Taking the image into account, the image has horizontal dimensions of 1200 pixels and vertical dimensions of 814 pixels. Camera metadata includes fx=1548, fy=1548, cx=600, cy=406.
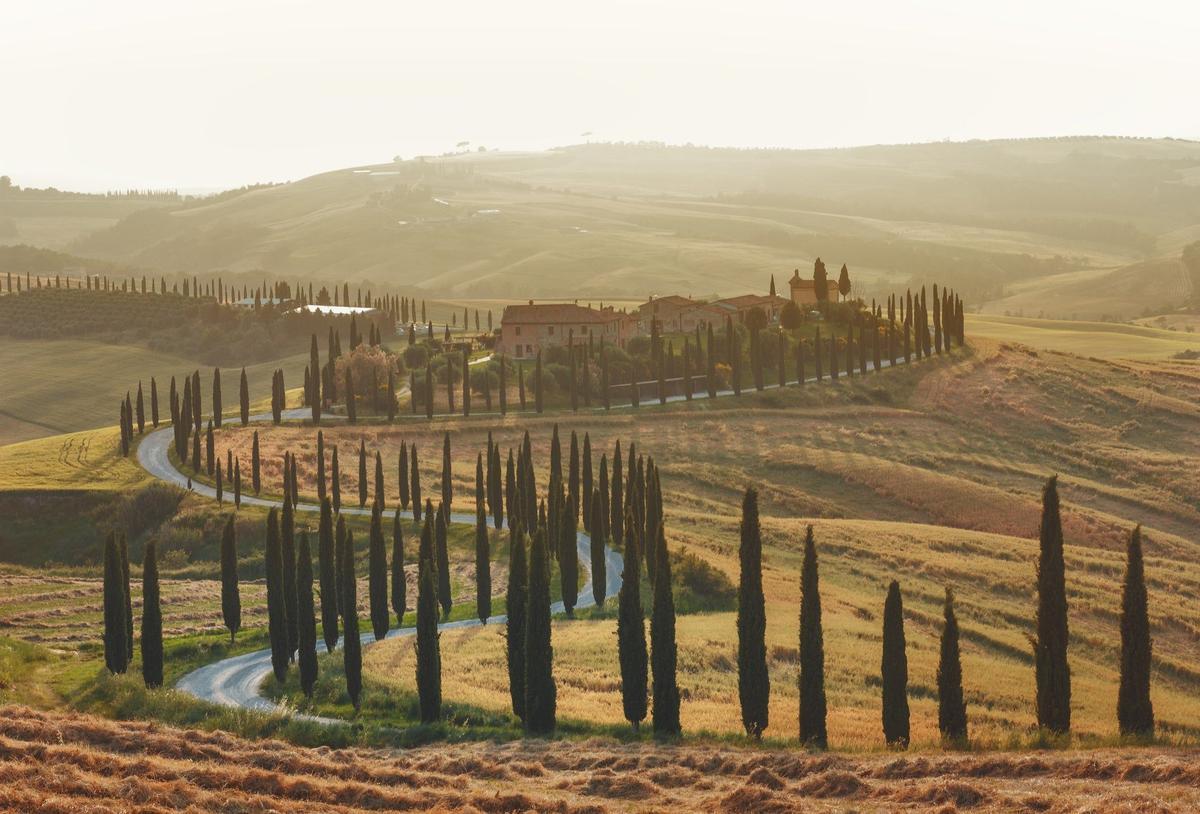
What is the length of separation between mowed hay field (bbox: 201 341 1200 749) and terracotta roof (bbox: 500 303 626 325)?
2030 centimetres

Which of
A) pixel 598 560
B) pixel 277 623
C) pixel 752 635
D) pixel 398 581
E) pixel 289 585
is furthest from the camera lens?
pixel 598 560

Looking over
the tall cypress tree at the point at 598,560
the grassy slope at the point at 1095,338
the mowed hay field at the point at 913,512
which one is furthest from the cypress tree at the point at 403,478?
the grassy slope at the point at 1095,338

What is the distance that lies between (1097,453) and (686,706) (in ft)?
245

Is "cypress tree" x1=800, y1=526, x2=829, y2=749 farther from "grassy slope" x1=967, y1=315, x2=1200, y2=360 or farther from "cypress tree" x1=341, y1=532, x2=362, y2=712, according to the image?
"grassy slope" x1=967, y1=315, x2=1200, y2=360

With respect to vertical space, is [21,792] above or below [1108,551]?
above

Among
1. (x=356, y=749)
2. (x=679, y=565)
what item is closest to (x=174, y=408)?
(x=679, y=565)

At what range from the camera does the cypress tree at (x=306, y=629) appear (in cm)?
5309

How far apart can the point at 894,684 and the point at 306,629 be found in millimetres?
21017

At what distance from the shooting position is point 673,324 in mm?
145500

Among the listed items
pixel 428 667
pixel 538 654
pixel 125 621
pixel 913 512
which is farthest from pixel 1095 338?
pixel 428 667

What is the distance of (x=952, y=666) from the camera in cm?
4359

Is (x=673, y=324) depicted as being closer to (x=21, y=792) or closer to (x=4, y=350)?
(x=4, y=350)

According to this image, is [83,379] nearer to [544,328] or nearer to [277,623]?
[544,328]

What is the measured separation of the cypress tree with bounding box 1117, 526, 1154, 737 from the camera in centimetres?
4331
